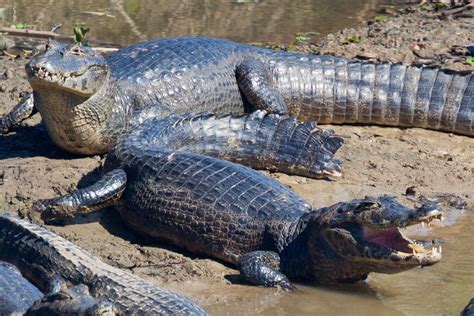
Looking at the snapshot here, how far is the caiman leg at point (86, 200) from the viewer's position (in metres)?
7.50

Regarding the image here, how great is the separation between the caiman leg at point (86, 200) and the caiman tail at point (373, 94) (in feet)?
9.17

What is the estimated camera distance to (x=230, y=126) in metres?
8.69

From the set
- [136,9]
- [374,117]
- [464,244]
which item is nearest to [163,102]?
[374,117]

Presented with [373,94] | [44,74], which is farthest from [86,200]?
[373,94]

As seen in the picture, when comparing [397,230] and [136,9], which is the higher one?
[397,230]

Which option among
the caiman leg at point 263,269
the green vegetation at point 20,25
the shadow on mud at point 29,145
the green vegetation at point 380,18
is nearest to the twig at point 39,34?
the green vegetation at point 20,25

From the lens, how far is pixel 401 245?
6.52 m

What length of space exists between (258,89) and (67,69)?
214 cm

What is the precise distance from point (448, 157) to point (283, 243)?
2.74 metres

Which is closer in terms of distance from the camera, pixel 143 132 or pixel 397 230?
pixel 397 230

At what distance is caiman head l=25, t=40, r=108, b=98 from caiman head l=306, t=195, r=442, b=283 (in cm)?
229

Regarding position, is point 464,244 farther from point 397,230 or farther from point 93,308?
point 93,308

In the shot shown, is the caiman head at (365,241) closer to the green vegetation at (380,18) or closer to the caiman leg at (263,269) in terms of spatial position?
the caiman leg at (263,269)

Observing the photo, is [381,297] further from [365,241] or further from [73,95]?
[73,95]
